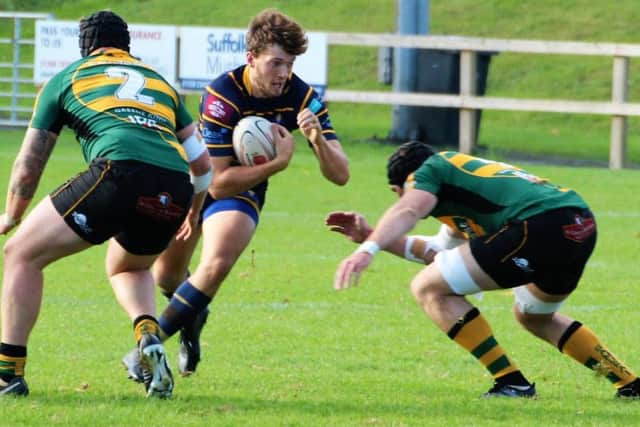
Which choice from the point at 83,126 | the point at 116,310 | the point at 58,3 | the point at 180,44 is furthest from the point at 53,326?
the point at 58,3

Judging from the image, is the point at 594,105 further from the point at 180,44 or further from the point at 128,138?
the point at 128,138

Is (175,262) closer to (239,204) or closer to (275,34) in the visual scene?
(239,204)

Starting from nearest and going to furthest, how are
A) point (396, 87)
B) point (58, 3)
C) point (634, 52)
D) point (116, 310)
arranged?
point (116, 310)
point (634, 52)
point (396, 87)
point (58, 3)

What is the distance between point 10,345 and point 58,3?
3356 cm

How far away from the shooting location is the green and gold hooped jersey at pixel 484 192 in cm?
671

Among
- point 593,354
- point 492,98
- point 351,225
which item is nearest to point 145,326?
point 351,225

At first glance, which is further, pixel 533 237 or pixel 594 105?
pixel 594 105

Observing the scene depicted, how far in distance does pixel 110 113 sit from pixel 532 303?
2.29m

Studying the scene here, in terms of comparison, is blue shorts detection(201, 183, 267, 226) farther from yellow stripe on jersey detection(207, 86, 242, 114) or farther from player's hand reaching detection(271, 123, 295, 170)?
yellow stripe on jersey detection(207, 86, 242, 114)

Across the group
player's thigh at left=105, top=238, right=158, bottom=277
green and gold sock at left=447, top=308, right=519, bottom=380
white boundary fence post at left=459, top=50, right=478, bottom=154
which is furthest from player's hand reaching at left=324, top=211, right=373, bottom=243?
white boundary fence post at left=459, top=50, right=478, bottom=154

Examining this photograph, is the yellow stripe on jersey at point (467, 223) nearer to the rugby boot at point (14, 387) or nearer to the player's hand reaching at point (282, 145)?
the player's hand reaching at point (282, 145)

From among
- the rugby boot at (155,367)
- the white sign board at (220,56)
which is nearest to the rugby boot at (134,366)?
the rugby boot at (155,367)

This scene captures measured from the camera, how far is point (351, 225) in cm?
687

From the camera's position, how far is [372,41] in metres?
20.8
